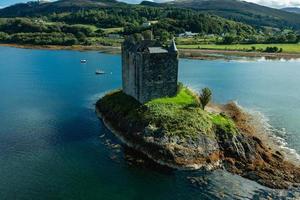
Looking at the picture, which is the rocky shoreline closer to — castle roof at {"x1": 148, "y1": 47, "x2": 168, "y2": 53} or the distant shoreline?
castle roof at {"x1": 148, "y1": 47, "x2": 168, "y2": 53}

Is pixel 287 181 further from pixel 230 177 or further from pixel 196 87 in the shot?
pixel 196 87

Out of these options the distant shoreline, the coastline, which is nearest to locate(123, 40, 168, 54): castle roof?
the coastline

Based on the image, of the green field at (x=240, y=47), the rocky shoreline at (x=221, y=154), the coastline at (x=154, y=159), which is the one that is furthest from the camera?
the green field at (x=240, y=47)

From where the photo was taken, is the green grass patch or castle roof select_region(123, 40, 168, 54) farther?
the green grass patch

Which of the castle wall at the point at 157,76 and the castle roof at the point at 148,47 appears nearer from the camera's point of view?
the castle wall at the point at 157,76

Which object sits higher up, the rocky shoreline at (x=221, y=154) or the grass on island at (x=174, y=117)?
the grass on island at (x=174, y=117)

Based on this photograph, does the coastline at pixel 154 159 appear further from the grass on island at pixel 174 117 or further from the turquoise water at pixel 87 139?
the grass on island at pixel 174 117

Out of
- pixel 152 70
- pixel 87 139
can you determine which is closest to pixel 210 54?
pixel 152 70

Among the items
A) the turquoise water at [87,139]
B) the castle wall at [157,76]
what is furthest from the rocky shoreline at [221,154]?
the castle wall at [157,76]

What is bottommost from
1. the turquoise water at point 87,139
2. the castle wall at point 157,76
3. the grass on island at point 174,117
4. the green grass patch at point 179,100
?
the turquoise water at point 87,139
